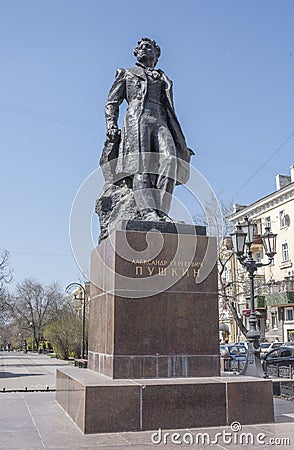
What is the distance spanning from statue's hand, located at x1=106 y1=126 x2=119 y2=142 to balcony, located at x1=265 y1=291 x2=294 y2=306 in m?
35.2

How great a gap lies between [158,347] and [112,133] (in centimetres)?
405

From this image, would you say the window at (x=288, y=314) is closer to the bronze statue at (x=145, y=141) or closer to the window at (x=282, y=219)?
the window at (x=282, y=219)

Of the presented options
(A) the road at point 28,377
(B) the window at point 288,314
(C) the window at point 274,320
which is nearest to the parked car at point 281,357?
(A) the road at point 28,377

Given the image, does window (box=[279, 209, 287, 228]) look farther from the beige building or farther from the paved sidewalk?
the paved sidewalk

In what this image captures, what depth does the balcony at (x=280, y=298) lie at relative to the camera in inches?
1623

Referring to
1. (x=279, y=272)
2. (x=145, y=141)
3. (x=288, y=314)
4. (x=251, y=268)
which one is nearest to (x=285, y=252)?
(x=279, y=272)

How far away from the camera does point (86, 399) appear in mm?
5828

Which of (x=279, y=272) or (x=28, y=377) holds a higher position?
(x=279, y=272)

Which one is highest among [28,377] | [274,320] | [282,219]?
[282,219]

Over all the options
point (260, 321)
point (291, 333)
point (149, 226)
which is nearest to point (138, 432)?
point (149, 226)

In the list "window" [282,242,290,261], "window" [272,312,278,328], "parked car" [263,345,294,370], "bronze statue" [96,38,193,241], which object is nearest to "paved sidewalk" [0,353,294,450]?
"bronze statue" [96,38,193,241]

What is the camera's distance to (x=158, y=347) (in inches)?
270

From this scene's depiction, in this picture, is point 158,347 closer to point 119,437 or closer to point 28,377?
point 119,437

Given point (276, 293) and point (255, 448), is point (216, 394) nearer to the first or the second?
point (255, 448)
